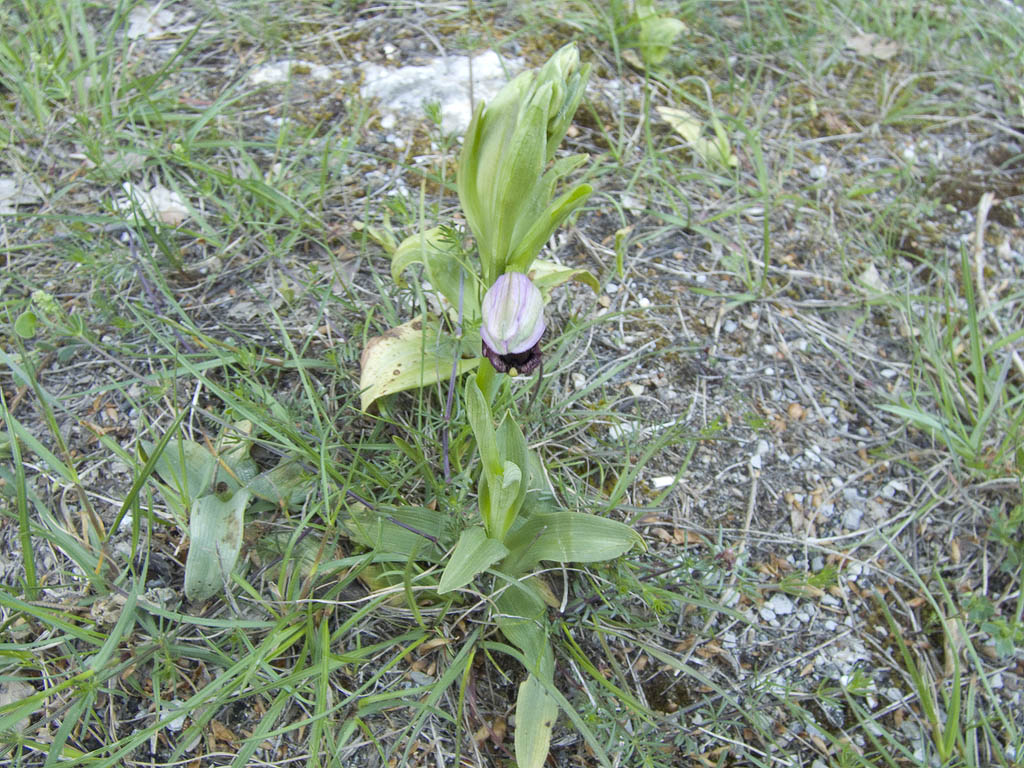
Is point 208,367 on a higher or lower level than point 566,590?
higher

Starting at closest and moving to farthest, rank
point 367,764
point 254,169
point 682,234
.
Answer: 1. point 367,764
2. point 254,169
3. point 682,234

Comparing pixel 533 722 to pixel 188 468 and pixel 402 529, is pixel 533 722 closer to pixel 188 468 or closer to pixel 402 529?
pixel 402 529

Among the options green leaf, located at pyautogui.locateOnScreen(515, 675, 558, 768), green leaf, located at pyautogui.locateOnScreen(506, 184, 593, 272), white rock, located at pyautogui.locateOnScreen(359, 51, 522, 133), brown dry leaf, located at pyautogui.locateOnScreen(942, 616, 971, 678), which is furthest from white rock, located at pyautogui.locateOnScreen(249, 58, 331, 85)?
brown dry leaf, located at pyautogui.locateOnScreen(942, 616, 971, 678)

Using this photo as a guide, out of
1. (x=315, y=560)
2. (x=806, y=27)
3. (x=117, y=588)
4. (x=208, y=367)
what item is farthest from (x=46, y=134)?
(x=806, y=27)

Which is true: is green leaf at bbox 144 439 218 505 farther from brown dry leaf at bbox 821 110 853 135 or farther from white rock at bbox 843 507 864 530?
brown dry leaf at bbox 821 110 853 135

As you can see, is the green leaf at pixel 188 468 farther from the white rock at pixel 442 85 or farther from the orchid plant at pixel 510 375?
the white rock at pixel 442 85

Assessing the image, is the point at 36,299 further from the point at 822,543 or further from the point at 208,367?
the point at 822,543

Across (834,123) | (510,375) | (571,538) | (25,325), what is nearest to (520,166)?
(510,375)
